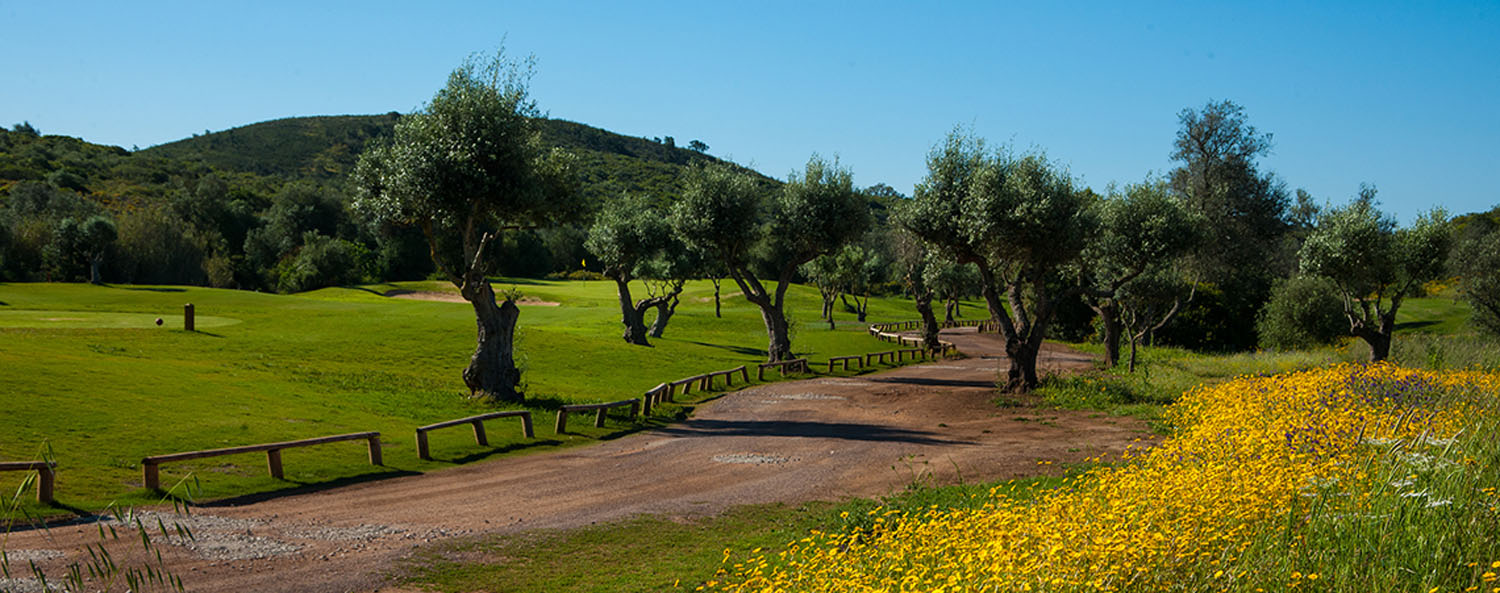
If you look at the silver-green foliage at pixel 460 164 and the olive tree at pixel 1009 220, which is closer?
the silver-green foliage at pixel 460 164

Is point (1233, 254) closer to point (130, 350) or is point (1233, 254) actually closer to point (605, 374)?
point (605, 374)

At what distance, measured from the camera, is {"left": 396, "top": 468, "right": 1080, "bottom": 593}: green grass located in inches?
430

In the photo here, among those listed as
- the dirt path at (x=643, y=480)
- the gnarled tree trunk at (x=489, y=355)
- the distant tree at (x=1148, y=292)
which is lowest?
the dirt path at (x=643, y=480)

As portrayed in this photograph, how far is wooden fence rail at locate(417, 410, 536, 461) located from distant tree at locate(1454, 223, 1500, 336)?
51.3 m

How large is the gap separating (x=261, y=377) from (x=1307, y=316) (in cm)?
5410

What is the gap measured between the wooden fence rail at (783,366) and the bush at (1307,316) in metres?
29.9

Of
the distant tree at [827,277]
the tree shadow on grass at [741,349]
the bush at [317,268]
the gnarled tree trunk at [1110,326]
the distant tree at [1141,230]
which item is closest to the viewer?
→ the distant tree at [1141,230]

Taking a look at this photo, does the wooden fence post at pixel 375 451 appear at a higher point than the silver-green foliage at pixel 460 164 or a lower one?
lower

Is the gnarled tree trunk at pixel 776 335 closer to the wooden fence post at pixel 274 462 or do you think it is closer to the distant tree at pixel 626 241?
the distant tree at pixel 626 241

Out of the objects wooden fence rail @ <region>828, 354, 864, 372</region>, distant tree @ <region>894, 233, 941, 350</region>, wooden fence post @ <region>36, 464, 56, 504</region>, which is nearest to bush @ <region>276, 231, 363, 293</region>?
distant tree @ <region>894, 233, 941, 350</region>

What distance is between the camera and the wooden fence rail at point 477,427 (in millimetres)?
19391

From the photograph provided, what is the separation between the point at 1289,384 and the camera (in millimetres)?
21016

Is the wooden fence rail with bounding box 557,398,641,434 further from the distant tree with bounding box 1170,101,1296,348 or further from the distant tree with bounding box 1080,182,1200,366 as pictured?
the distant tree with bounding box 1170,101,1296,348

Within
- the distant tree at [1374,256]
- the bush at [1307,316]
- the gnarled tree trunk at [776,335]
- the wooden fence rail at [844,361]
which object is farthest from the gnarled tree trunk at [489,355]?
the bush at [1307,316]
